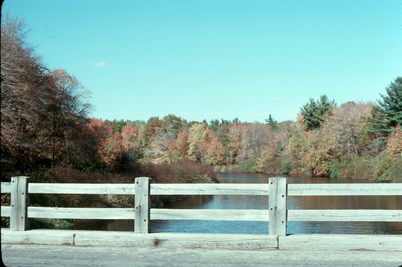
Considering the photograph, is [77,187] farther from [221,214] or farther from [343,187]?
[343,187]

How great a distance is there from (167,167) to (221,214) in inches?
1361

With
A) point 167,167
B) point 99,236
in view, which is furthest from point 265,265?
point 167,167

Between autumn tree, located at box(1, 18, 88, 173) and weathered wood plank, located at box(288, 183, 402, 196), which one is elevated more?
autumn tree, located at box(1, 18, 88, 173)

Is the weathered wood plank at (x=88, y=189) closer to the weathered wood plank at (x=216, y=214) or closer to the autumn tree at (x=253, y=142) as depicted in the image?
the weathered wood plank at (x=216, y=214)

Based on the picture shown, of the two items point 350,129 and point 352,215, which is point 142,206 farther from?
point 350,129

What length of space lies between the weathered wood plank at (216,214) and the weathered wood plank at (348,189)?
2.12 ft

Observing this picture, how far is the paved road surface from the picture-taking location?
6.40 meters

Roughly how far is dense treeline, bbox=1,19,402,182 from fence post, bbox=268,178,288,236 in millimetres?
13954

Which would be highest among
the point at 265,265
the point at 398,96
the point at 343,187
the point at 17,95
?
the point at 398,96

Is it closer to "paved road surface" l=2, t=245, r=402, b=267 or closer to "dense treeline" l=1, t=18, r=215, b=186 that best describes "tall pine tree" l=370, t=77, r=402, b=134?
"dense treeline" l=1, t=18, r=215, b=186

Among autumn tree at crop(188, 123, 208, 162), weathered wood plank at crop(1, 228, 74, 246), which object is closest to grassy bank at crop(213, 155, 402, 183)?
autumn tree at crop(188, 123, 208, 162)

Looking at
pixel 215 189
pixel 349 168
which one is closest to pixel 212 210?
pixel 215 189

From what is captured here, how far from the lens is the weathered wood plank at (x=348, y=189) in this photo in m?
7.32

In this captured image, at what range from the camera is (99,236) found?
7652mm
